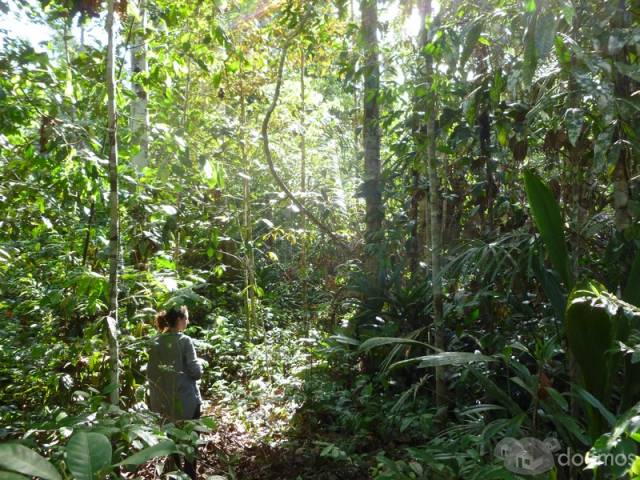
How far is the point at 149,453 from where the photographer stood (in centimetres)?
137

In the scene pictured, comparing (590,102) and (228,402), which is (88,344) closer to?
(228,402)

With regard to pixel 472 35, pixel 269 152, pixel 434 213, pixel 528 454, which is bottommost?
pixel 528 454

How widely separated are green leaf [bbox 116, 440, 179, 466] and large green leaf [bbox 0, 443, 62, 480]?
0.54ft

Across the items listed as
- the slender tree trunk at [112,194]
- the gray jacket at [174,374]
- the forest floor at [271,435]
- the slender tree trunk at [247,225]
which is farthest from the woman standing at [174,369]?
the slender tree trunk at [247,225]

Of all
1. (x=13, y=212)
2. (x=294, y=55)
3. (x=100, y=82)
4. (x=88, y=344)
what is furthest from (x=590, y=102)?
(x=294, y=55)

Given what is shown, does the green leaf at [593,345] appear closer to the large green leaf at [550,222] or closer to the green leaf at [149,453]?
the large green leaf at [550,222]

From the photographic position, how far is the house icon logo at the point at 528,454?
2285 mm

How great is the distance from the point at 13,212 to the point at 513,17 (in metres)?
3.47

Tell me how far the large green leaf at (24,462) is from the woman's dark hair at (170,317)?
2.42m

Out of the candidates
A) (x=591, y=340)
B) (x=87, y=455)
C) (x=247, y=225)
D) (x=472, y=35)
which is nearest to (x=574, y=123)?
(x=472, y=35)

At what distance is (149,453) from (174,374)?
2.35m

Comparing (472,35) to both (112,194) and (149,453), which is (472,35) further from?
(149,453)

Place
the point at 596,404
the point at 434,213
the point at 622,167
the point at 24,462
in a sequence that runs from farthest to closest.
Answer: the point at 434,213, the point at 622,167, the point at 596,404, the point at 24,462

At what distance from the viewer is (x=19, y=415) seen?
116 inches
